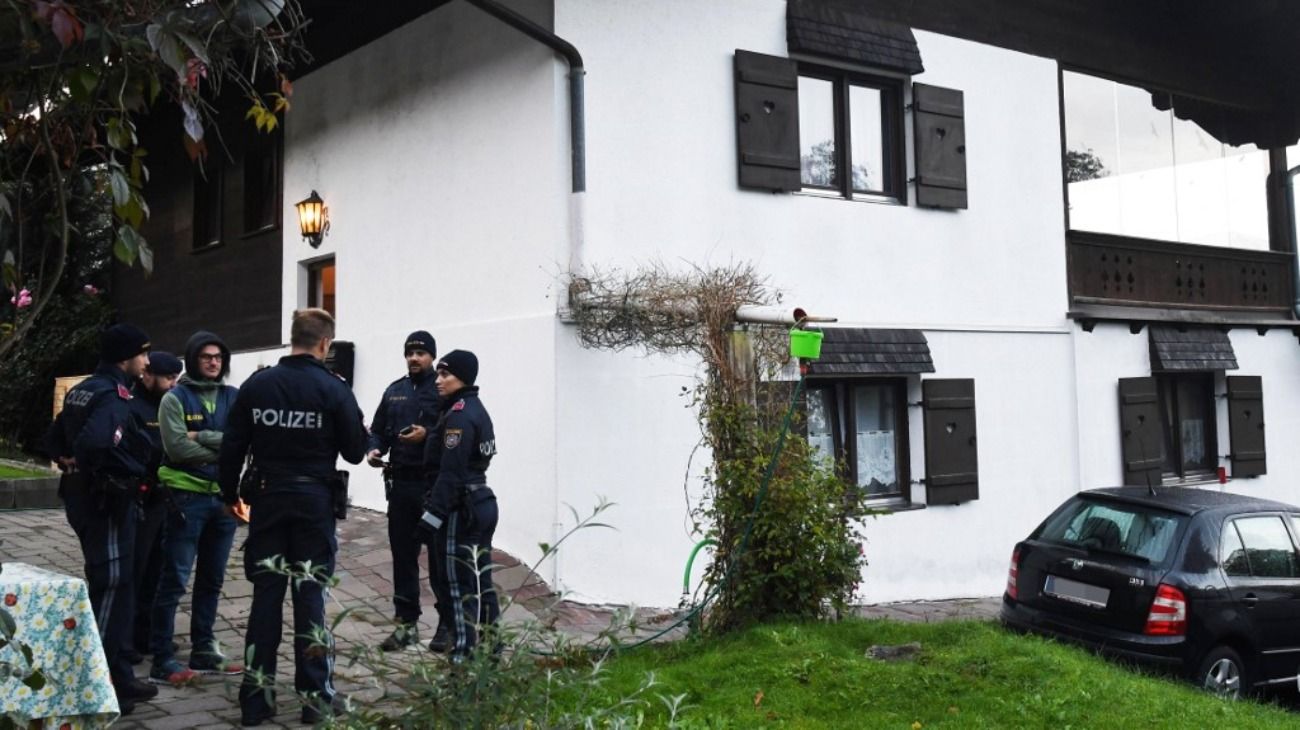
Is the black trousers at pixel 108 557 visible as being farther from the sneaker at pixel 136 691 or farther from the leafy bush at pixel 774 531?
the leafy bush at pixel 774 531

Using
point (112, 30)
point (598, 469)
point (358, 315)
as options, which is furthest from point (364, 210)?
point (112, 30)

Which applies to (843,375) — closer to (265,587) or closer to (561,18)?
(561,18)

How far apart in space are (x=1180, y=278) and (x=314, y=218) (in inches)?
397

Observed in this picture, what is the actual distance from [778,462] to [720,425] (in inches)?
17.8

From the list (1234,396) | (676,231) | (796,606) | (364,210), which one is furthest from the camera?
(1234,396)

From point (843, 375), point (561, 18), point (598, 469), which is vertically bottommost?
point (598, 469)

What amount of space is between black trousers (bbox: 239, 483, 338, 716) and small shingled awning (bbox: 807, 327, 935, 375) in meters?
5.60

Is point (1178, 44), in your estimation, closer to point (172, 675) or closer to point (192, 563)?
point (192, 563)

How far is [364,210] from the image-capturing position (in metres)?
11.8

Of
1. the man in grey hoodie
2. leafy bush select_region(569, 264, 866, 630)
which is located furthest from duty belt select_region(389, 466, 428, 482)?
leafy bush select_region(569, 264, 866, 630)

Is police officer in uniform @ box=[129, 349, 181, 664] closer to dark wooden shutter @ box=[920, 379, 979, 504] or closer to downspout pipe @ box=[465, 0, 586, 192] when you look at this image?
downspout pipe @ box=[465, 0, 586, 192]

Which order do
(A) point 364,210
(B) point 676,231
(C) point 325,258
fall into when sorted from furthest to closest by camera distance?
(C) point 325,258 < (A) point 364,210 < (B) point 676,231

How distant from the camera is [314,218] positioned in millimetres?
12312

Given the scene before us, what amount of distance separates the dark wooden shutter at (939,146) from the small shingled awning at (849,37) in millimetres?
324
